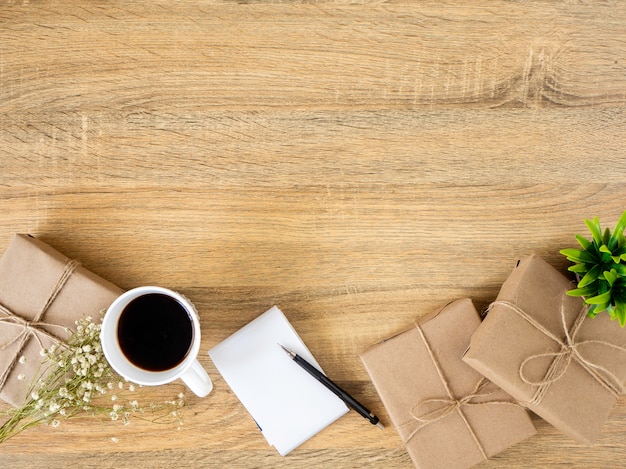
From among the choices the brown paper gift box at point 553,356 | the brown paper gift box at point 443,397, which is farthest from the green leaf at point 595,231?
the brown paper gift box at point 443,397

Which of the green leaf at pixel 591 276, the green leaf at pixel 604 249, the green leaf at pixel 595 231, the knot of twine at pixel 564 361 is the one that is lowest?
the knot of twine at pixel 564 361

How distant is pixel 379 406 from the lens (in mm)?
900

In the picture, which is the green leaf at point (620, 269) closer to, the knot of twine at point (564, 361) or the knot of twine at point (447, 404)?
the knot of twine at point (564, 361)

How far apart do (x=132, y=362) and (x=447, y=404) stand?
0.48 meters

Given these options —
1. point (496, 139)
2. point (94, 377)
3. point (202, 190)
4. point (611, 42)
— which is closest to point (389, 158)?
point (496, 139)

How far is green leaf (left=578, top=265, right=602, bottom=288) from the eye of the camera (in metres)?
0.79

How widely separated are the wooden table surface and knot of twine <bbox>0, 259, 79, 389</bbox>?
78 millimetres

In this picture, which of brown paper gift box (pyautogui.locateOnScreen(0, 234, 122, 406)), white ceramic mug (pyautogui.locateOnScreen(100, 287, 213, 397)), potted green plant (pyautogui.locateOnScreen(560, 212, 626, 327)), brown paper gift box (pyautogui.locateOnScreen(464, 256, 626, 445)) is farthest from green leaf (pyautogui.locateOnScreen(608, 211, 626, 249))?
brown paper gift box (pyautogui.locateOnScreen(0, 234, 122, 406))

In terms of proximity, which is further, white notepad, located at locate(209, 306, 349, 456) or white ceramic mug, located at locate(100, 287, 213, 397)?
white notepad, located at locate(209, 306, 349, 456)

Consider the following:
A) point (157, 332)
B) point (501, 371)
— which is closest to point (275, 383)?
point (157, 332)

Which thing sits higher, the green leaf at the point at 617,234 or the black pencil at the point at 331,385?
the green leaf at the point at 617,234

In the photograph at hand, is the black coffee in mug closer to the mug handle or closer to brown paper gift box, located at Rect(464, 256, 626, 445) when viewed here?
the mug handle

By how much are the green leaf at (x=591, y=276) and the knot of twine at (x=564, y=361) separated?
51 mm

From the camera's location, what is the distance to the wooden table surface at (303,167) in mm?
900
